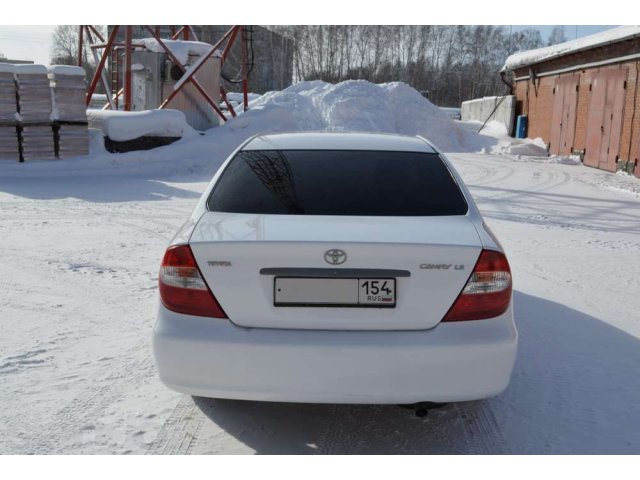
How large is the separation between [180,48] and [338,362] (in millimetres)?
16885

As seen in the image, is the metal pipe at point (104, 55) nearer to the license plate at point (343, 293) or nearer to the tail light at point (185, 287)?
the tail light at point (185, 287)

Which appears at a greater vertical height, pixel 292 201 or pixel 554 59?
pixel 554 59

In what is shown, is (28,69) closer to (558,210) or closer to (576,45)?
(558,210)

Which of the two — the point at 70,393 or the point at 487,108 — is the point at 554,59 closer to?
the point at 487,108

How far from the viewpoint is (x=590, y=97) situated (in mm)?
18312

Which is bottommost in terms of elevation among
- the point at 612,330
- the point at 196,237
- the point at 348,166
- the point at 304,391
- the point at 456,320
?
the point at 612,330

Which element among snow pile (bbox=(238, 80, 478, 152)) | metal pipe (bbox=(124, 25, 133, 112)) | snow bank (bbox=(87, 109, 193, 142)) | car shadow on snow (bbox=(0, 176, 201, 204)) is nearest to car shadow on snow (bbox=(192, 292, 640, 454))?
car shadow on snow (bbox=(0, 176, 201, 204))

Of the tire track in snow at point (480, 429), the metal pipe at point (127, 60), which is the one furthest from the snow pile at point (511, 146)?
the tire track in snow at point (480, 429)

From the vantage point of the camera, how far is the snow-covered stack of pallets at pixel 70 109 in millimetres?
13633

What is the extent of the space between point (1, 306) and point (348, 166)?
3.17m

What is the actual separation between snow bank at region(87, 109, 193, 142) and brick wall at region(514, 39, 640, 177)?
11785 mm

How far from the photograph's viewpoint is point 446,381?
98.7 inches

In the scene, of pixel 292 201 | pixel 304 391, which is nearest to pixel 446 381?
pixel 304 391

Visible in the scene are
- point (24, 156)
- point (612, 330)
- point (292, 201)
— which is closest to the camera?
point (292, 201)
